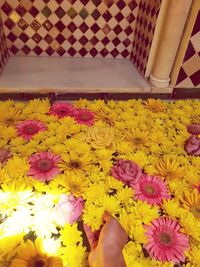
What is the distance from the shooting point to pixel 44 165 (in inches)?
67.1

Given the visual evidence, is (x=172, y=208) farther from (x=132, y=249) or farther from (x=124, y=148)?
(x=124, y=148)

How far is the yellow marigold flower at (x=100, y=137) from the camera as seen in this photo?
1.94 meters

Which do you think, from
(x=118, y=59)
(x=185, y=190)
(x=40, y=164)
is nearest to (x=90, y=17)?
(x=118, y=59)

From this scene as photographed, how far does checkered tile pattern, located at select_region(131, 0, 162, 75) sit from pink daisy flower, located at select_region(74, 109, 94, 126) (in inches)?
30.2

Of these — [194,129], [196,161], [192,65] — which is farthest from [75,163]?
[192,65]

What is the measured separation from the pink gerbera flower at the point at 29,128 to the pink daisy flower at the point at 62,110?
19cm

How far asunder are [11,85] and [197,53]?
5.26 ft

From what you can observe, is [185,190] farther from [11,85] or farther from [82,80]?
[11,85]

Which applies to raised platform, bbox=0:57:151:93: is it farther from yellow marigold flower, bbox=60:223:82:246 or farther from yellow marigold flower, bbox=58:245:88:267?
yellow marigold flower, bbox=58:245:88:267

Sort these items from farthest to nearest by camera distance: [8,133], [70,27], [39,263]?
[70,27] → [8,133] → [39,263]

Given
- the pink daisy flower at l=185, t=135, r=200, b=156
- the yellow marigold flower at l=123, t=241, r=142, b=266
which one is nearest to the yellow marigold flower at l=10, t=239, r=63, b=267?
the yellow marigold flower at l=123, t=241, r=142, b=266

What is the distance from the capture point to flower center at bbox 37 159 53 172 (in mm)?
1688

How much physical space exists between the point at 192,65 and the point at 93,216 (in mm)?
1655

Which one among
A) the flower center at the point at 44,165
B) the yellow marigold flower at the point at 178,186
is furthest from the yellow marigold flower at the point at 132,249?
the flower center at the point at 44,165
